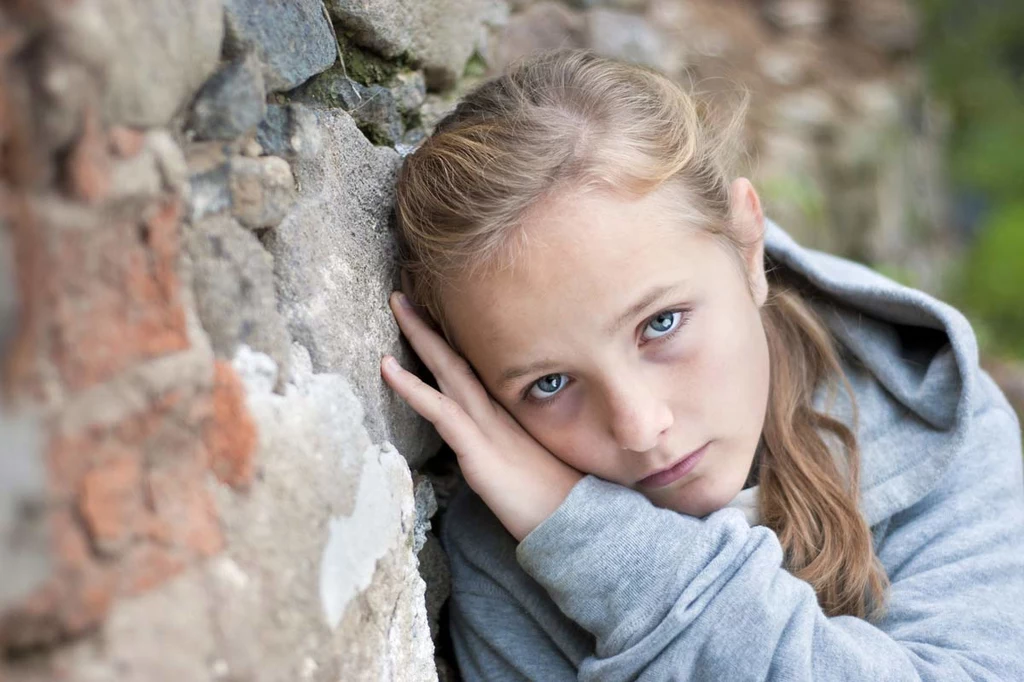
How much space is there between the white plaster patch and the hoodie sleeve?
0.26 meters

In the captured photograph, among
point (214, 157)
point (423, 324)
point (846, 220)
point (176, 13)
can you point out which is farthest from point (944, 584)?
point (846, 220)

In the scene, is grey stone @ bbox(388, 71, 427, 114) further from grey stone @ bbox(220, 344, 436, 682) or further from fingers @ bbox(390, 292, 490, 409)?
grey stone @ bbox(220, 344, 436, 682)

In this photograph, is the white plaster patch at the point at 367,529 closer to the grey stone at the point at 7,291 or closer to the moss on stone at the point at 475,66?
the grey stone at the point at 7,291

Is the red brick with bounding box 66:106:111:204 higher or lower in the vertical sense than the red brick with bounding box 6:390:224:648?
higher

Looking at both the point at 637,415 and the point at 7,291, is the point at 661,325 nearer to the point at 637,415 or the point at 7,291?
the point at 637,415

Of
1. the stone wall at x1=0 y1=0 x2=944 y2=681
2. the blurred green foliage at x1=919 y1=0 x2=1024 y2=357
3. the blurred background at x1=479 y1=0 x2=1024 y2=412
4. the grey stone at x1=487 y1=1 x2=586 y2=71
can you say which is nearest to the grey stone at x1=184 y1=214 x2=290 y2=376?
the stone wall at x1=0 y1=0 x2=944 y2=681

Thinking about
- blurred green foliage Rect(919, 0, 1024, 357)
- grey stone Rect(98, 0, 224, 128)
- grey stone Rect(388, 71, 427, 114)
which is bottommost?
blurred green foliage Rect(919, 0, 1024, 357)

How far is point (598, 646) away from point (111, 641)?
88 centimetres

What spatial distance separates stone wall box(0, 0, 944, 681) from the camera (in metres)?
0.76

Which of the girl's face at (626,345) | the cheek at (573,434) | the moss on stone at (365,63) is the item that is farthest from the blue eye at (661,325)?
the moss on stone at (365,63)

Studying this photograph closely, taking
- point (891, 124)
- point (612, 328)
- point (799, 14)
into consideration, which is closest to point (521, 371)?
point (612, 328)

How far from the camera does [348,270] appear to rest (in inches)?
56.1

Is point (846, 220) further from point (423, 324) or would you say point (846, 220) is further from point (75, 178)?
point (75, 178)

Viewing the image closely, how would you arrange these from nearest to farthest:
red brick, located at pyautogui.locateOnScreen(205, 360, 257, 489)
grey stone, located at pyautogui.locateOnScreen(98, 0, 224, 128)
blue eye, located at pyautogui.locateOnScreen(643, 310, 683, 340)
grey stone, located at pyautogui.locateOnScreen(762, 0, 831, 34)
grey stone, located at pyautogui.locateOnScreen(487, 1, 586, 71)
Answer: grey stone, located at pyautogui.locateOnScreen(98, 0, 224, 128) < red brick, located at pyautogui.locateOnScreen(205, 360, 257, 489) < blue eye, located at pyautogui.locateOnScreen(643, 310, 683, 340) < grey stone, located at pyautogui.locateOnScreen(487, 1, 586, 71) < grey stone, located at pyautogui.locateOnScreen(762, 0, 831, 34)
